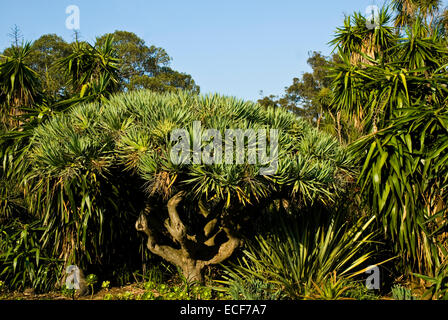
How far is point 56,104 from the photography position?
352 inches

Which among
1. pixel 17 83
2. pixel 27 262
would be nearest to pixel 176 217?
pixel 27 262

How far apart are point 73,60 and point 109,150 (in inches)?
157

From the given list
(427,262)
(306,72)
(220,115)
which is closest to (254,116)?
(220,115)

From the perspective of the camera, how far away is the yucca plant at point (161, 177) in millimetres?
6180

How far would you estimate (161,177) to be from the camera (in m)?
6.04

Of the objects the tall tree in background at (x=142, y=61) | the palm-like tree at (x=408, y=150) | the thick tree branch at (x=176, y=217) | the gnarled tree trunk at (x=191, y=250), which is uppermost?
the tall tree in background at (x=142, y=61)

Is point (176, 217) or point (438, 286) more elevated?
point (176, 217)

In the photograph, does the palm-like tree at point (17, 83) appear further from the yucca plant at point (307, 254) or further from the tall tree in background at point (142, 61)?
the tall tree in background at point (142, 61)

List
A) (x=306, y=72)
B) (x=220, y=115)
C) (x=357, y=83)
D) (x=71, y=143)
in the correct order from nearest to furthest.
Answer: (x=71, y=143) < (x=220, y=115) < (x=357, y=83) < (x=306, y=72)

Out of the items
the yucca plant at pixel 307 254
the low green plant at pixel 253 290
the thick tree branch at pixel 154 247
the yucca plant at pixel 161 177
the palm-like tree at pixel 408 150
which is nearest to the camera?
the yucca plant at pixel 161 177

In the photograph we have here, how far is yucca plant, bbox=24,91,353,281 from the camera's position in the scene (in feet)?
20.3

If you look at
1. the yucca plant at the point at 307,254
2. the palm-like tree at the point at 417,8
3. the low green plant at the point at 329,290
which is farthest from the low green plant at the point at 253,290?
the palm-like tree at the point at 417,8

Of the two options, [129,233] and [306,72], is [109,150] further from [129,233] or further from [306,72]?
[306,72]

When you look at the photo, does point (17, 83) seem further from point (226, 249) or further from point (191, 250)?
point (226, 249)
